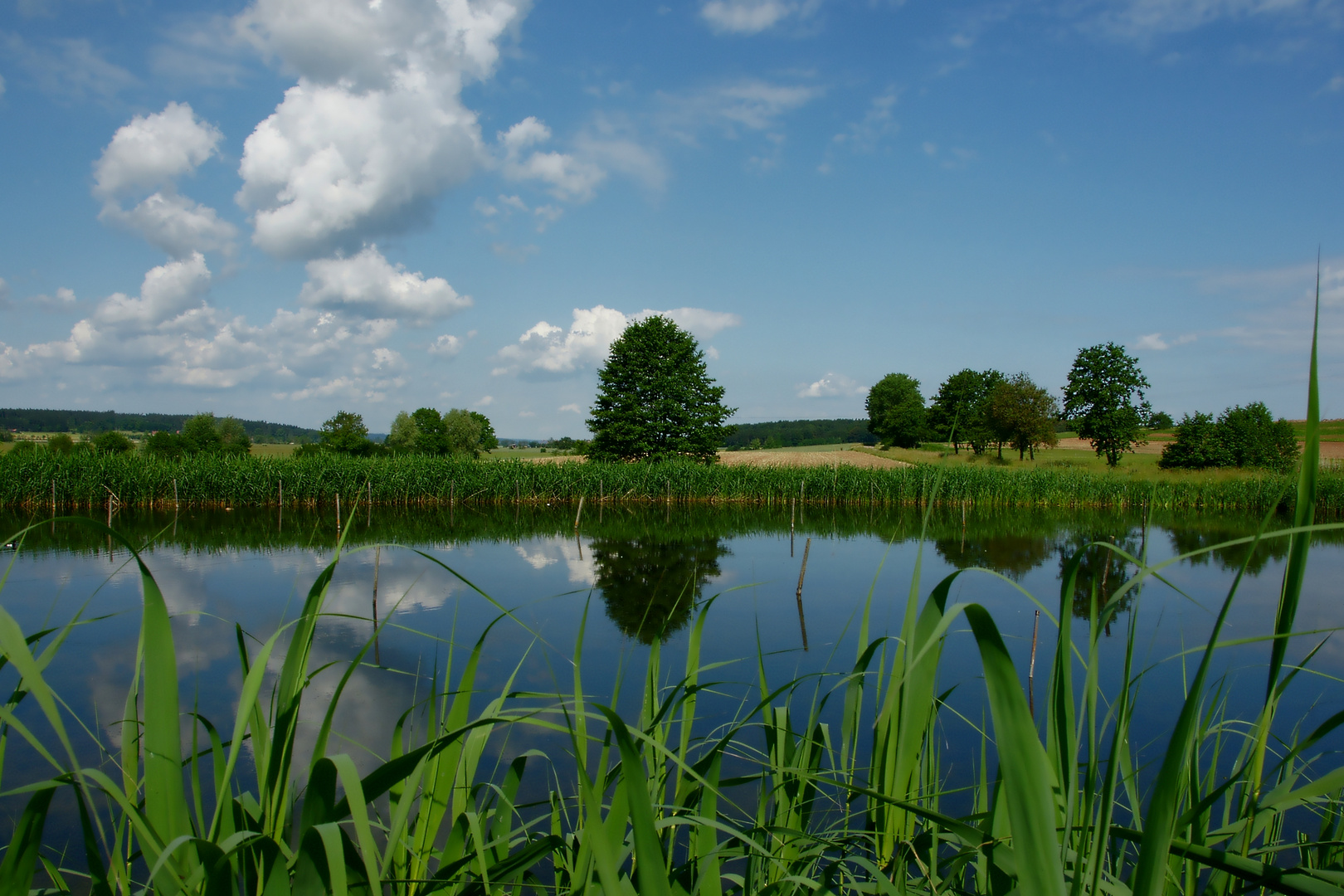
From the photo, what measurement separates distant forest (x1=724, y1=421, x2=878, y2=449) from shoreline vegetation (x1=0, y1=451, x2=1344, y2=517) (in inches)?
1838

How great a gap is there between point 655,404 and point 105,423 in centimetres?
9112

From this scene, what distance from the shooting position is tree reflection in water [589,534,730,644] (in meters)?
9.45

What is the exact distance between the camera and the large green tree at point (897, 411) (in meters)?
56.6

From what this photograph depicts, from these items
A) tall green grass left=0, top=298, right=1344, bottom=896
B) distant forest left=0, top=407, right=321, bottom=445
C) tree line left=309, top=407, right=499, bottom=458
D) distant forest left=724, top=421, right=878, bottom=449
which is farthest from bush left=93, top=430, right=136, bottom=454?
tall green grass left=0, top=298, right=1344, bottom=896

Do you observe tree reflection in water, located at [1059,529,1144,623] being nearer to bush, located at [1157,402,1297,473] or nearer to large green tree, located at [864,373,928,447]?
bush, located at [1157,402,1297,473]

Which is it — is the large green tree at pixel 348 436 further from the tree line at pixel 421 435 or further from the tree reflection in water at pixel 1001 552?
the tree reflection in water at pixel 1001 552

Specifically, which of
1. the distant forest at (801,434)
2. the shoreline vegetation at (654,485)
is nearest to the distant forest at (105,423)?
the distant forest at (801,434)

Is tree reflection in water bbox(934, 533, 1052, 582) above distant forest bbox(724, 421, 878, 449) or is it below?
below

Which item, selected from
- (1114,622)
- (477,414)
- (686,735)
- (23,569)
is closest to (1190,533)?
(1114,622)

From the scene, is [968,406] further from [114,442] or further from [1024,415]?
[114,442]

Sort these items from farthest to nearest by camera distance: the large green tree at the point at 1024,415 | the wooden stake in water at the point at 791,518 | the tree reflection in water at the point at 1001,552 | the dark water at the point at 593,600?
1. the large green tree at the point at 1024,415
2. the wooden stake in water at the point at 791,518
3. the tree reflection in water at the point at 1001,552
4. the dark water at the point at 593,600

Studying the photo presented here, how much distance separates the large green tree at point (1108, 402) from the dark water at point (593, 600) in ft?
57.0

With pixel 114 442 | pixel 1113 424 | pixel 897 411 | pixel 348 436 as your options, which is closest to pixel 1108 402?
pixel 1113 424

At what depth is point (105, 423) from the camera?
92.1 m
